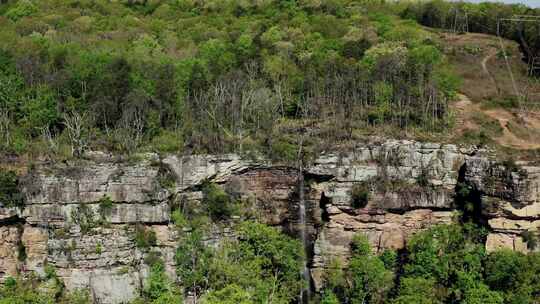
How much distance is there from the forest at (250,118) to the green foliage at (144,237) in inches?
3.9

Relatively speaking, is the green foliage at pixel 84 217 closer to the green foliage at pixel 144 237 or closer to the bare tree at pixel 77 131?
the green foliage at pixel 144 237

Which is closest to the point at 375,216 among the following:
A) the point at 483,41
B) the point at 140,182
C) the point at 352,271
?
the point at 352,271

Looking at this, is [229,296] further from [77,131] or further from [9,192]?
[77,131]

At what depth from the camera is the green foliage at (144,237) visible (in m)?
37.0

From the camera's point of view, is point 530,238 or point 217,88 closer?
point 530,238

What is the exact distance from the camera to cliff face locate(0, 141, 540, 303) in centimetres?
3578

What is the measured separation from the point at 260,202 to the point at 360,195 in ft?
24.1

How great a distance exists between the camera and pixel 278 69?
5266 centimetres

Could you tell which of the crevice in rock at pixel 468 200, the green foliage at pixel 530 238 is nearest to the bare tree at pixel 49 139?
the crevice in rock at pixel 468 200

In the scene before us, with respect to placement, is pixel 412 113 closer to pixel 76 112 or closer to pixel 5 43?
pixel 76 112

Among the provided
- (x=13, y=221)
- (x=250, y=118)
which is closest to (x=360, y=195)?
(x=250, y=118)

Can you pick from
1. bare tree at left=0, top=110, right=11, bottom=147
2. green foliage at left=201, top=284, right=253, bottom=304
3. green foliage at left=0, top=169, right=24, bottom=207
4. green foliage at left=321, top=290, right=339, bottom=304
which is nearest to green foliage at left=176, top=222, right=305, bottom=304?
green foliage at left=201, top=284, right=253, bottom=304

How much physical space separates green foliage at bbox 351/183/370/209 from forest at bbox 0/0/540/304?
9.63ft

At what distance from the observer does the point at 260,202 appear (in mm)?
41469
